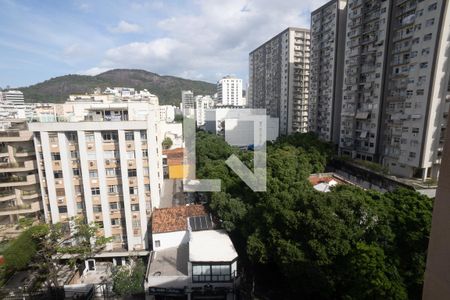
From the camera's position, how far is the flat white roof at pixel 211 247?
11797mm

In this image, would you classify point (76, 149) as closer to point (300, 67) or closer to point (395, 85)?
point (395, 85)

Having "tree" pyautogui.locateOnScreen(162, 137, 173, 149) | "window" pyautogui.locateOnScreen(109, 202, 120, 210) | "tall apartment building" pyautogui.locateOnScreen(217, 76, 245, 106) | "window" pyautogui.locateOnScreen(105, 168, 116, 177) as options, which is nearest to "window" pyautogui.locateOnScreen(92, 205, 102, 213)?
"window" pyautogui.locateOnScreen(109, 202, 120, 210)

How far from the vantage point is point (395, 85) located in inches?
922

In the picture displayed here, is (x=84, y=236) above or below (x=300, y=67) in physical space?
below

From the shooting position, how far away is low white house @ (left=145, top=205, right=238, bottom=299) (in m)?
11.8

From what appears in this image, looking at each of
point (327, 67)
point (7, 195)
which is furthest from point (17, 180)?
point (327, 67)

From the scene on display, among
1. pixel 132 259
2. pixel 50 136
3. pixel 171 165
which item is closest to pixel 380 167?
pixel 171 165

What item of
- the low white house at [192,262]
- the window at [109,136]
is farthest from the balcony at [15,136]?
the low white house at [192,262]

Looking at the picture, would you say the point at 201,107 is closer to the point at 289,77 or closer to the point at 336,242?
the point at 289,77

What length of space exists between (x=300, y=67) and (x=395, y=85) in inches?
805

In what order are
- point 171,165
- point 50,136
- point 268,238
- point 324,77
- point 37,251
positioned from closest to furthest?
1. point 268,238
2. point 37,251
3. point 50,136
4. point 171,165
5. point 324,77

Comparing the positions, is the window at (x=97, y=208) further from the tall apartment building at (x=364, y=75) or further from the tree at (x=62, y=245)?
the tall apartment building at (x=364, y=75)

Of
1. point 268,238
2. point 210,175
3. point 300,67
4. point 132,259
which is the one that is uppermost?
point 300,67

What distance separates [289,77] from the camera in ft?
138
